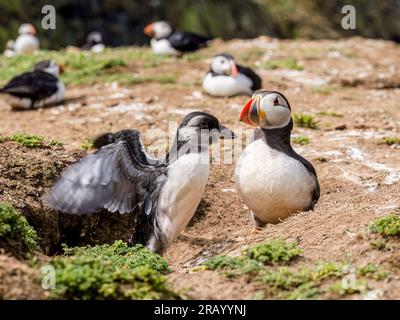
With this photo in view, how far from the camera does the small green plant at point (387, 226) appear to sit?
6113mm

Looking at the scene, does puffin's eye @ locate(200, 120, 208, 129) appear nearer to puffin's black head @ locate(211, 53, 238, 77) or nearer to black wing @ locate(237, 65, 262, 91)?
puffin's black head @ locate(211, 53, 238, 77)

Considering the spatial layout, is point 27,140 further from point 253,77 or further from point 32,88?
point 253,77

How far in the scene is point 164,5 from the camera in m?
32.7

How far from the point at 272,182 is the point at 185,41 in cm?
1206

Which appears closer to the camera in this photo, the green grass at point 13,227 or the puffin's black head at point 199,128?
the green grass at point 13,227

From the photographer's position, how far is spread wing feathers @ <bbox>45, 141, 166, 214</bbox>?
6.92 m

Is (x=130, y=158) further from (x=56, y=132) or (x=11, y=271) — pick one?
(x=56, y=132)

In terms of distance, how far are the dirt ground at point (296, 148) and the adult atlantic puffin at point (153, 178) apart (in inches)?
17.9

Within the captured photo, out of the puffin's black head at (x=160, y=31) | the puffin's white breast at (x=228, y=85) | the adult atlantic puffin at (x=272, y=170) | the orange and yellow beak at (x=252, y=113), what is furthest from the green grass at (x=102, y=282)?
the puffin's black head at (x=160, y=31)

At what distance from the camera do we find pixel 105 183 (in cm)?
717

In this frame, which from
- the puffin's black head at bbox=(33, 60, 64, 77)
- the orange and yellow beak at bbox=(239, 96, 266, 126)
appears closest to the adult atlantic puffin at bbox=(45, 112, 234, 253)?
the orange and yellow beak at bbox=(239, 96, 266, 126)

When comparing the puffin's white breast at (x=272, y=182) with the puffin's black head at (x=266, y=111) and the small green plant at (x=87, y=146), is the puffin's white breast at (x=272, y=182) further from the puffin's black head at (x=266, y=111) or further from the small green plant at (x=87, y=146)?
the small green plant at (x=87, y=146)

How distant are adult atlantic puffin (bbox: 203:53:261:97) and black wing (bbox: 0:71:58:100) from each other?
272cm

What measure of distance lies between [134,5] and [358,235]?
27.2 metres
